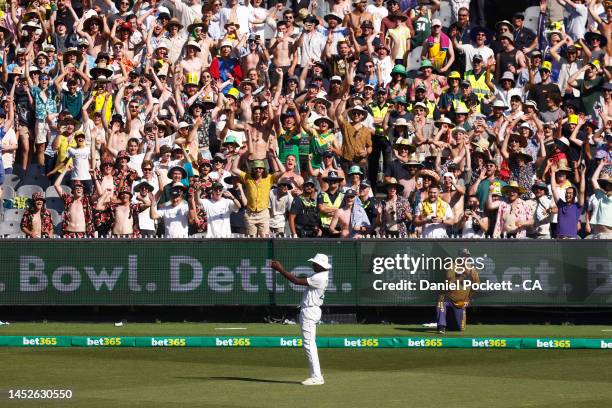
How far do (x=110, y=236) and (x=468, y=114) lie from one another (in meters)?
8.31

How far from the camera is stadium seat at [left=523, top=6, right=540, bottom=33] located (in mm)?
31922

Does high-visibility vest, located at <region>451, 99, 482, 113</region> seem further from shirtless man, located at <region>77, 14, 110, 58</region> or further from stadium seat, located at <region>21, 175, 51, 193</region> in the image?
stadium seat, located at <region>21, 175, 51, 193</region>

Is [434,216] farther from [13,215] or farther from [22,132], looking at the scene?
[22,132]

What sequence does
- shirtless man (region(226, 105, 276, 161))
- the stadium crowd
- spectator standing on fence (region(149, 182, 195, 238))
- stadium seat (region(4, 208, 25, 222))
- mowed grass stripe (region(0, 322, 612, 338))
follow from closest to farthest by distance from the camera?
mowed grass stripe (region(0, 322, 612, 338)) < spectator standing on fence (region(149, 182, 195, 238)) < the stadium crowd < stadium seat (region(4, 208, 25, 222)) < shirtless man (region(226, 105, 276, 161))

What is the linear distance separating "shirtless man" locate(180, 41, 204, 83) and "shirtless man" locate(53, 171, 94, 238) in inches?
185

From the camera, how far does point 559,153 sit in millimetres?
27500

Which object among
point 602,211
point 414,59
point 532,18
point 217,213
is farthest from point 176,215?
point 532,18

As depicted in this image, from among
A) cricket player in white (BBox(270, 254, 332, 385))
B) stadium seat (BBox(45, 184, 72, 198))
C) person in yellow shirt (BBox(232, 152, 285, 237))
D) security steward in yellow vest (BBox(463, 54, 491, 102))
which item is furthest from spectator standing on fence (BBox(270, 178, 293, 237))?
cricket player in white (BBox(270, 254, 332, 385))

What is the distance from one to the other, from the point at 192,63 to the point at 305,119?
3.63m

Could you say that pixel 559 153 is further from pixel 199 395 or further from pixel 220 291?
pixel 199 395

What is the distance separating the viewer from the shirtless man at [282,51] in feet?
100

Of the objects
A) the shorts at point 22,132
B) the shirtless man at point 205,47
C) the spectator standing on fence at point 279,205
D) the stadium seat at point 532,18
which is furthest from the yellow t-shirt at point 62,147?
the stadium seat at point 532,18

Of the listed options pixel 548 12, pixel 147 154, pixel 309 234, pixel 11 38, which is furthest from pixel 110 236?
pixel 548 12

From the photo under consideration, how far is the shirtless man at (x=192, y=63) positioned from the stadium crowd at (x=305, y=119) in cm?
4
